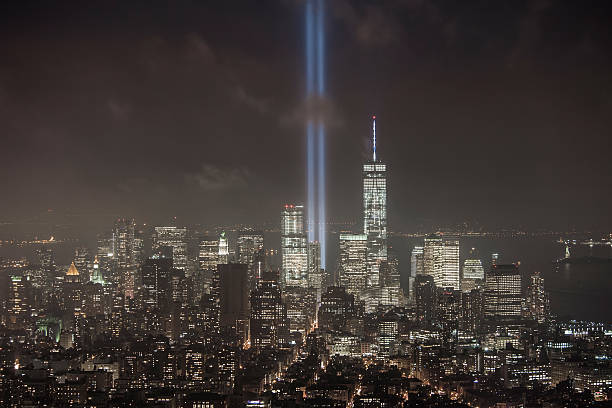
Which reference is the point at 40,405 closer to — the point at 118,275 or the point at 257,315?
the point at 257,315

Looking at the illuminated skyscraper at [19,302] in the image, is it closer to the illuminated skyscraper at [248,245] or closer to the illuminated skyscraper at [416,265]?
the illuminated skyscraper at [248,245]

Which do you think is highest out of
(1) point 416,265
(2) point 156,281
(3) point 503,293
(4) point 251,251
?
(4) point 251,251

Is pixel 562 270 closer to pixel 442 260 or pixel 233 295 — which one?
pixel 442 260

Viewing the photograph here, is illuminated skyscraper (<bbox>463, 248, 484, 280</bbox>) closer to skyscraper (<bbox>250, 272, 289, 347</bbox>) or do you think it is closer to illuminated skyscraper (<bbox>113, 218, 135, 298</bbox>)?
skyscraper (<bbox>250, 272, 289, 347</bbox>)

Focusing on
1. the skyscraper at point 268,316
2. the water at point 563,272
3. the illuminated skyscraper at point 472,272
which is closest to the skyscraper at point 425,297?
the illuminated skyscraper at point 472,272

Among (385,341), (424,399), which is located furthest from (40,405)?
(385,341)

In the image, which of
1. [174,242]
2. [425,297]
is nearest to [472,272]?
[425,297]

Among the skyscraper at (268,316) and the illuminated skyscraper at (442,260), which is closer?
the skyscraper at (268,316)
